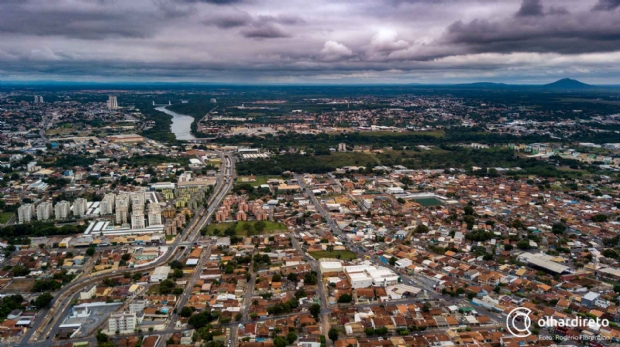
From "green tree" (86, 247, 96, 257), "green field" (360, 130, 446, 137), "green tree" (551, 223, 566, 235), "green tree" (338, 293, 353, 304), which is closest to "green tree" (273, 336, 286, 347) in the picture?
"green tree" (338, 293, 353, 304)

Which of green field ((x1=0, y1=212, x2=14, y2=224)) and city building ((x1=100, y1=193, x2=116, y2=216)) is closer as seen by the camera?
green field ((x1=0, y1=212, x2=14, y2=224))

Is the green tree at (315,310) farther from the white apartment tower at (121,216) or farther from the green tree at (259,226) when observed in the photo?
the white apartment tower at (121,216)

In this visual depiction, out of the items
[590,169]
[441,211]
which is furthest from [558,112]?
[441,211]

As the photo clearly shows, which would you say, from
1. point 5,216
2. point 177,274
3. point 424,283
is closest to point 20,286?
point 177,274

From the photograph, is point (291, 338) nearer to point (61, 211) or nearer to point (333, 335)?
point (333, 335)

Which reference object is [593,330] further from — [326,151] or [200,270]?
[326,151]

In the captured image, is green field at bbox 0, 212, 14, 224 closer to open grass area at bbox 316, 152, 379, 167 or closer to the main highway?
the main highway
